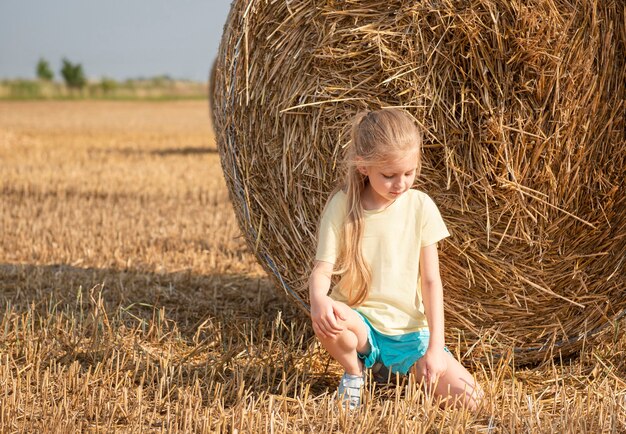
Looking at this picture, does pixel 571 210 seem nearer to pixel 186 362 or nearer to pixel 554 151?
pixel 554 151

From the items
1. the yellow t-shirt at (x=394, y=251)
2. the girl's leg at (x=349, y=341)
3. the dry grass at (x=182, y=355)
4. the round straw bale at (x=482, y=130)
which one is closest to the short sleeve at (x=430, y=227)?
the yellow t-shirt at (x=394, y=251)

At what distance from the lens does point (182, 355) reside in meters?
3.64

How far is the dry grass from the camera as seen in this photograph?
9.21ft

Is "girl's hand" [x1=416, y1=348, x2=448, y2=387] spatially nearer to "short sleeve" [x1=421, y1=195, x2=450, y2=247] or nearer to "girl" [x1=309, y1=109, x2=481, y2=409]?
"girl" [x1=309, y1=109, x2=481, y2=409]

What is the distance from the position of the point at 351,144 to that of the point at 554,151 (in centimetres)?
86

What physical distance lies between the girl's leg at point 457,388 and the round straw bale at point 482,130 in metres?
0.48

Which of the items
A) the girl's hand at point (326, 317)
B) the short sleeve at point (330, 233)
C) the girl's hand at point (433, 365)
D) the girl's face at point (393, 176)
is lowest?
the girl's hand at point (433, 365)

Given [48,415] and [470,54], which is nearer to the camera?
[48,415]

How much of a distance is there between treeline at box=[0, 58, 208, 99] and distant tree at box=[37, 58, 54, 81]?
18.7m

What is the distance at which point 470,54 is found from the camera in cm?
333

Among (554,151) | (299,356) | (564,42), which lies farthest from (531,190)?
(299,356)

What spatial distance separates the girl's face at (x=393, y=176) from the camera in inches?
117

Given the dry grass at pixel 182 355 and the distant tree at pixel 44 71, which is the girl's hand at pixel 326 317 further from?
the distant tree at pixel 44 71

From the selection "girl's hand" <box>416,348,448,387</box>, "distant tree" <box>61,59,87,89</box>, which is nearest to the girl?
"girl's hand" <box>416,348,448,387</box>
